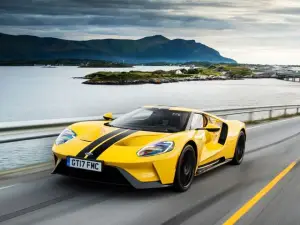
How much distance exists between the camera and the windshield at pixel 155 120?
7.96 m

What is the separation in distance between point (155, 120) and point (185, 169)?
43.2 inches

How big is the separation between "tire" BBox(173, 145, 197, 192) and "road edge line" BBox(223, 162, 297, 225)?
3.18 feet

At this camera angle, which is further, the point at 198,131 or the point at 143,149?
the point at 198,131

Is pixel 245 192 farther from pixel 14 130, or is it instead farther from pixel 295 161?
→ pixel 14 130

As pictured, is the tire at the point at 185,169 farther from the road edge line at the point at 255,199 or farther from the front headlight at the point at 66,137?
the front headlight at the point at 66,137

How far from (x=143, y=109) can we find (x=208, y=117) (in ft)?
4.14

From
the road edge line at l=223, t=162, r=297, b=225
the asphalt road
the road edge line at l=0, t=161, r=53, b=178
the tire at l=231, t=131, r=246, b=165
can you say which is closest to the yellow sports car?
the asphalt road

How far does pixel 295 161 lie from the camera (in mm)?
11211

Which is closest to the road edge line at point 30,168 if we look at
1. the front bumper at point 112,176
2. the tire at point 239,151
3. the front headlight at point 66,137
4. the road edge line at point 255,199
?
the front headlight at point 66,137

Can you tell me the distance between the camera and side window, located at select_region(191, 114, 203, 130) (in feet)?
27.2

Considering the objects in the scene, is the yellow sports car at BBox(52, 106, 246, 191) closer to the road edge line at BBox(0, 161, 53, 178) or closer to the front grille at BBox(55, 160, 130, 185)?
the front grille at BBox(55, 160, 130, 185)

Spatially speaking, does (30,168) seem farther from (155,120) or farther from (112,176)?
(112,176)

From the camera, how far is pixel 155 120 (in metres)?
8.21

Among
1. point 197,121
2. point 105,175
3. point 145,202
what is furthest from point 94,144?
point 197,121
